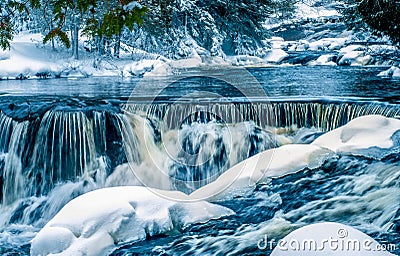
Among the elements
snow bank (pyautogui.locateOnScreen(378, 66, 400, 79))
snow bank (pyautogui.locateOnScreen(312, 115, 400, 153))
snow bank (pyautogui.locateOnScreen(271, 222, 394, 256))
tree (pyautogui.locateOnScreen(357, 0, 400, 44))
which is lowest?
snow bank (pyautogui.locateOnScreen(271, 222, 394, 256))

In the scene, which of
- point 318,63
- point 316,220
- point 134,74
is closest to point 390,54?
point 318,63

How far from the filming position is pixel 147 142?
759cm

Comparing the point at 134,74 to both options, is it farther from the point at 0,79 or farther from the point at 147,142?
the point at 147,142

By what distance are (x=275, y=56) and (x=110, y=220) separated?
79.7 feet

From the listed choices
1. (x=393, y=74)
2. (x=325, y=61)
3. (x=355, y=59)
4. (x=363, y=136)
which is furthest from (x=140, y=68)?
(x=363, y=136)

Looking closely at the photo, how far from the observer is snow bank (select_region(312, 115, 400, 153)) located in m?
6.07

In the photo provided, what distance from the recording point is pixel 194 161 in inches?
298

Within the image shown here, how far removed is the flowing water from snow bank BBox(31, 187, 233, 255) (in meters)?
0.15

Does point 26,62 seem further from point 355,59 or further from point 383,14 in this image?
point 383,14

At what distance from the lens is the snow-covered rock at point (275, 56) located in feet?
85.9

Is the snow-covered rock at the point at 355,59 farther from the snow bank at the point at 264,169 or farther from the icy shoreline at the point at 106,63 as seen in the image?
the snow bank at the point at 264,169

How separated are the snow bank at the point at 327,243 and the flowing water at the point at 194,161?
800 mm

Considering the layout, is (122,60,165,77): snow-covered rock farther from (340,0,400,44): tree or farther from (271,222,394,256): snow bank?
(271,222,394,256): snow bank

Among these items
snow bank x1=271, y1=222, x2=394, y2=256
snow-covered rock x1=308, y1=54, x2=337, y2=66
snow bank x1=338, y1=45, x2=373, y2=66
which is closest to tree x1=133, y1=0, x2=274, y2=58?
snow-covered rock x1=308, y1=54, x2=337, y2=66
